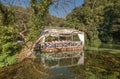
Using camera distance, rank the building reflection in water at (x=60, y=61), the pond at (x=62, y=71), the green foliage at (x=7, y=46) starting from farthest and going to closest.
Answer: the building reflection in water at (x=60, y=61), the green foliage at (x=7, y=46), the pond at (x=62, y=71)

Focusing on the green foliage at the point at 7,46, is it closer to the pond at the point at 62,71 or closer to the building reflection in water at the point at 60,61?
the pond at the point at 62,71

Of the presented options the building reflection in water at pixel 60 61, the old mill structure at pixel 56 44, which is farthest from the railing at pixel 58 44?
the building reflection in water at pixel 60 61

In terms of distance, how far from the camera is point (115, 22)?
42219 mm

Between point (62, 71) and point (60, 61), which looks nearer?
point (62, 71)

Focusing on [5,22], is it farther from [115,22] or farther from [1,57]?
[115,22]

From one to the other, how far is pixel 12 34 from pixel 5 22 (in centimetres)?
198

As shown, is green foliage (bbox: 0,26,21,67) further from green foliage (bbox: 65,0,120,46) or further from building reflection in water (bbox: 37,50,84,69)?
green foliage (bbox: 65,0,120,46)

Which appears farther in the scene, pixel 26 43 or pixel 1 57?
pixel 26 43

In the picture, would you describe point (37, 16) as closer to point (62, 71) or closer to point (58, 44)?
point (58, 44)

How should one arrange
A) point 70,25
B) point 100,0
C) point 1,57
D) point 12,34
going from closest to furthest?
1. point 1,57
2. point 12,34
3. point 70,25
4. point 100,0

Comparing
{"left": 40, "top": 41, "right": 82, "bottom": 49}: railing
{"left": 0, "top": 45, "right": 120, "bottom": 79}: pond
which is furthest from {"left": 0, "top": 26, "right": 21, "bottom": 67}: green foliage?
{"left": 40, "top": 41, "right": 82, "bottom": 49}: railing

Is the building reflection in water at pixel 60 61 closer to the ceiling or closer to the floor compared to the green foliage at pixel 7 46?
closer to the floor

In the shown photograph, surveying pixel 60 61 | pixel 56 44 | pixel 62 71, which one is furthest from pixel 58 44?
pixel 62 71

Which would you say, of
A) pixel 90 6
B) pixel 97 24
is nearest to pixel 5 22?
pixel 97 24
